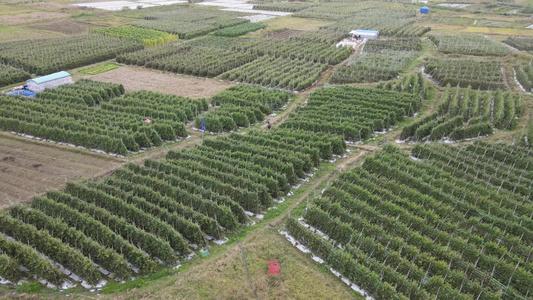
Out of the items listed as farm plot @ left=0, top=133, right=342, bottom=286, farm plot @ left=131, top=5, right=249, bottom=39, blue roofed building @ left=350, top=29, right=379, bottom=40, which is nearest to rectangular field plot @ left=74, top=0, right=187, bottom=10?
farm plot @ left=131, top=5, right=249, bottom=39

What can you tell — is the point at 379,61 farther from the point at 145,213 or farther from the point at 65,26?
the point at 65,26

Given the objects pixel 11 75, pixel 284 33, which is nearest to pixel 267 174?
pixel 11 75

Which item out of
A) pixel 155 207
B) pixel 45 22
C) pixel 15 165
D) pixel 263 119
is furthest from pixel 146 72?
pixel 45 22

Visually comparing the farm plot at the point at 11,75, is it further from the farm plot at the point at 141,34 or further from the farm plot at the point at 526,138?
the farm plot at the point at 526,138

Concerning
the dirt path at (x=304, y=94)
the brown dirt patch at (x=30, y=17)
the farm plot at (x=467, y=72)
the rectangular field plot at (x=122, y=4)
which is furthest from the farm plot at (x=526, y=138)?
the rectangular field plot at (x=122, y=4)

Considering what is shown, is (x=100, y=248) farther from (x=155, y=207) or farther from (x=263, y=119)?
(x=263, y=119)

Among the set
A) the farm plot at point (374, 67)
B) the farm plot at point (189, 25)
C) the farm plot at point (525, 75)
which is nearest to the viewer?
the farm plot at point (525, 75)

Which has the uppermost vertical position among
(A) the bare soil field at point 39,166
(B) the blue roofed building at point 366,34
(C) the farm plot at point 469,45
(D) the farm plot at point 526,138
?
(B) the blue roofed building at point 366,34
